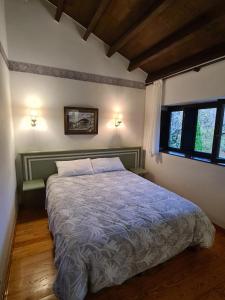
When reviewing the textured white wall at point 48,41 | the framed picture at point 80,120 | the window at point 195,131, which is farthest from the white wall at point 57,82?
the window at point 195,131

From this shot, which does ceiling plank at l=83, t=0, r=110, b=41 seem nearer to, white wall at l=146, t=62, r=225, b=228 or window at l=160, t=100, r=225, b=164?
white wall at l=146, t=62, r=225, b=228

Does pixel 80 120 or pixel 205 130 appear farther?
pixel 80 120

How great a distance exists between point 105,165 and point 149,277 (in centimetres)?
188

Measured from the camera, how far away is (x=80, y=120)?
3.20 meters

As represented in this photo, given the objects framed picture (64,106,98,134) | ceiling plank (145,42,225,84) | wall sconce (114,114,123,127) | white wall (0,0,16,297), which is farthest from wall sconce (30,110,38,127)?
ceiling plank (145,42,225,84)

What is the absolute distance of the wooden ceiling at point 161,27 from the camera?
1999 millimetres

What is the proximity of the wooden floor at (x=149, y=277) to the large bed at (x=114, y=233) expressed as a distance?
6.1 inches

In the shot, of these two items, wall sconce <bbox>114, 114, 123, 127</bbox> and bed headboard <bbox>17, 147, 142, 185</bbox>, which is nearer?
bed headboard <bbox>17, 147, 142, 185</bbox>

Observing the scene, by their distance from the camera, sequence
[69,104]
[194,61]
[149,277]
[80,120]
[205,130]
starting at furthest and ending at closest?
[80,120]
[69,104]
[205,130]
[194,61]
[149,277]

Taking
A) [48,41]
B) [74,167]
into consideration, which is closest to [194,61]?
[48,41]

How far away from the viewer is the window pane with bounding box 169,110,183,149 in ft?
10.9

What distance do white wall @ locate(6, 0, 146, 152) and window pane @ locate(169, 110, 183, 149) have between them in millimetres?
916

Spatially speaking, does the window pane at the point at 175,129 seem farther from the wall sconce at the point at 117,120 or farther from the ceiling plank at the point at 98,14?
the ceiling plank at the point at 98,14

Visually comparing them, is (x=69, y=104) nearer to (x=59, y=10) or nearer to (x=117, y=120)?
(x=117, y=120)
